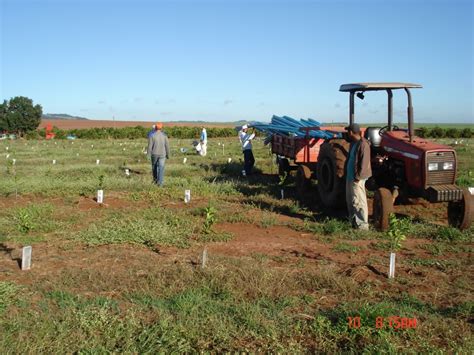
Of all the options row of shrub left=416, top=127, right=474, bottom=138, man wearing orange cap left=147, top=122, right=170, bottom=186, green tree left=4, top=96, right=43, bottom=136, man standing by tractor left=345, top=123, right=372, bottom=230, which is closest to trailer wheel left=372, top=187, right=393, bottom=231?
man standing by tractor left=345, top=123, right=372, bottom=230

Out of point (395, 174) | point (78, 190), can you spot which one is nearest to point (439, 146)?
point (395, 174)

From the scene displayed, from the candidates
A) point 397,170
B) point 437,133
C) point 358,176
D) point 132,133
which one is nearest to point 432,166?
point 397,170

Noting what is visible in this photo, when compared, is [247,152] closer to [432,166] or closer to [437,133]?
[432,166]

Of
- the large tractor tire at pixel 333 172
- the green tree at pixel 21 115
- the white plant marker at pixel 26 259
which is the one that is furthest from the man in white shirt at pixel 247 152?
the green tree at pixel 21 115

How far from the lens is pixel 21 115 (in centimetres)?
5156

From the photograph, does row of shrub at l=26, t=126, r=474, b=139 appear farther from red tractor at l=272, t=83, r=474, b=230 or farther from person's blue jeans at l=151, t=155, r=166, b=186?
red tractor at l=272, t=83, r=474, b=230

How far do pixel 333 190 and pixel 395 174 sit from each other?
1.08m

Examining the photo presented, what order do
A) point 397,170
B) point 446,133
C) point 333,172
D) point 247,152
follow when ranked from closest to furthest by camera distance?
point 397,170 < point 333,172 < point 247,152 < point 446,133

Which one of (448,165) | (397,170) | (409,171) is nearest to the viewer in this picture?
(448,165)

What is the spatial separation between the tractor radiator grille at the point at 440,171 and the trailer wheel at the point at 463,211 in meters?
0.31

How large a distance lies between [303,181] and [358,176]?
3.09 meters

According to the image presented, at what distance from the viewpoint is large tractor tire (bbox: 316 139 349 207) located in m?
7.95
